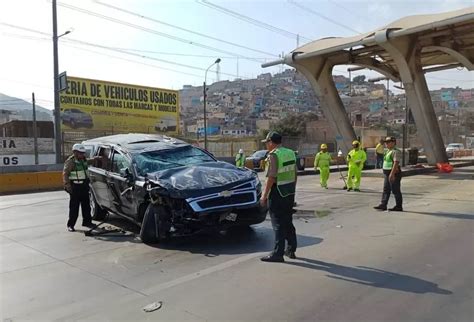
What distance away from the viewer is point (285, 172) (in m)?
6.02

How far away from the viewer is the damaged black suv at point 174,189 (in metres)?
6.75

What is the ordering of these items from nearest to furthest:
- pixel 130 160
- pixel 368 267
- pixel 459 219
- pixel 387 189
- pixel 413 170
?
1. pixel 368 267
2. pixel 130 160
3. pixel 459 219
4. pixel 387 189
5. pixel 413 170

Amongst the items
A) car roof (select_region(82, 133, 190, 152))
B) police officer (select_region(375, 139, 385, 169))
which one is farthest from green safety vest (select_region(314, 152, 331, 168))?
car roof (select_region(82, 133, 190, 152))

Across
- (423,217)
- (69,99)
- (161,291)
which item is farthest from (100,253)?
(69,99)

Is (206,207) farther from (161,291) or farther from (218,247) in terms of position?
(161,291)

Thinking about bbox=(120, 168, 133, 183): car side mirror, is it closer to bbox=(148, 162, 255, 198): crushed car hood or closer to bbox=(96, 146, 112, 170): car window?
bbox=(148, 162, 255, 198): crushed car hood

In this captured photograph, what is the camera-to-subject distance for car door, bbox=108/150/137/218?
7625 mm

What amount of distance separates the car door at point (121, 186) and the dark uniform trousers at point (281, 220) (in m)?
2.65

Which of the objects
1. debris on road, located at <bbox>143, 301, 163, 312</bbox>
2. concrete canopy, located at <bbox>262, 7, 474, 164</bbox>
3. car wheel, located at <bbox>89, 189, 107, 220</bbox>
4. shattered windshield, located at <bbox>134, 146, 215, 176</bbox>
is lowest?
debris on road, located at <bbox>143, 301, 163, 312</bbox>

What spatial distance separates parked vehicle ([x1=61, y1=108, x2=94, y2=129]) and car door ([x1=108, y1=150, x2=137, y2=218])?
2970 centimetres

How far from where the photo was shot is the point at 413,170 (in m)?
22.8

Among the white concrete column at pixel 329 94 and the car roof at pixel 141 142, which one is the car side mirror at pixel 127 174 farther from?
the white concrete column at pixel 329 94

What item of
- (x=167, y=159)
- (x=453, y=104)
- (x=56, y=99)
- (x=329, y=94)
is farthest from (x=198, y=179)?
(x=453, y=104)

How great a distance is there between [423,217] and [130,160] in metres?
5.95
